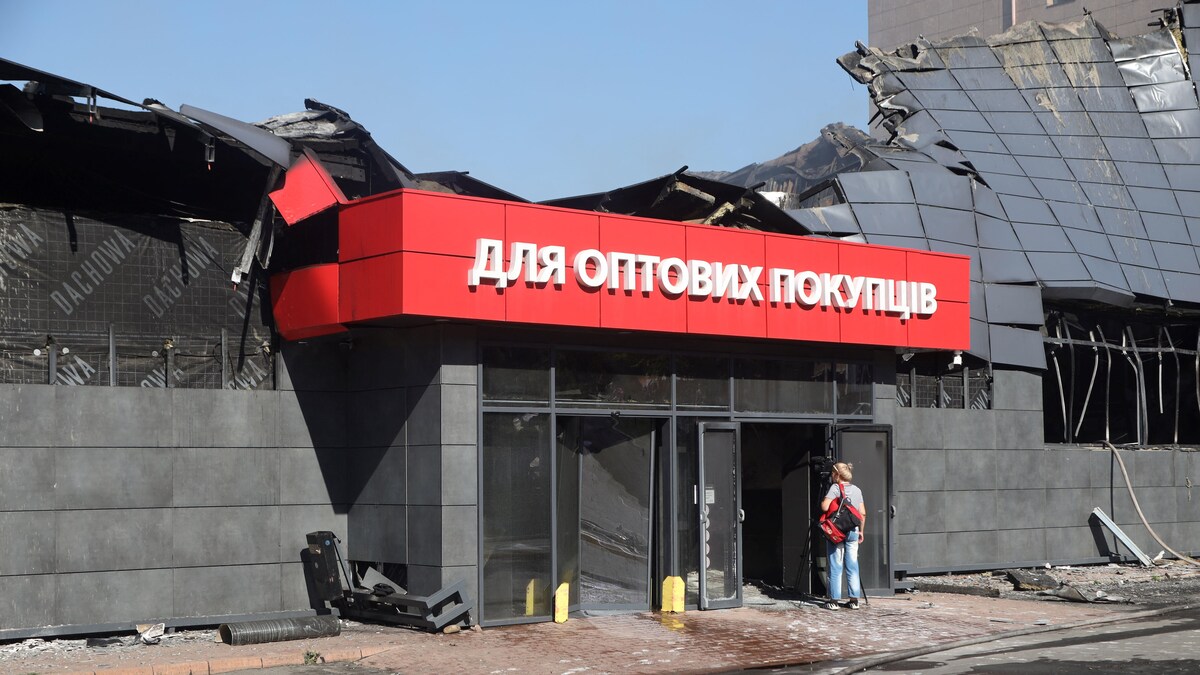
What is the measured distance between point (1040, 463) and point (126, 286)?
1507 cm

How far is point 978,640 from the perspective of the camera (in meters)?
14.3

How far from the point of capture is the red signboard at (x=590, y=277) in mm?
14320

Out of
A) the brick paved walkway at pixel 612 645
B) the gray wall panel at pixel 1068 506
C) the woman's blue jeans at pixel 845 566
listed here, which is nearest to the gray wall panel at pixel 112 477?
the brick paved walkway at pixel 612 645

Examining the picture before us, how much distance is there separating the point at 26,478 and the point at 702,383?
8.16m

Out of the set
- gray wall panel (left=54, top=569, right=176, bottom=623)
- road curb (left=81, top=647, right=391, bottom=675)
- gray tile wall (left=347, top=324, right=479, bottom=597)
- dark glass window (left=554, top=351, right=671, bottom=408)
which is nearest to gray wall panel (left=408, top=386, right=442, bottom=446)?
gray tile wall (left=347, top=324, right=479, bottom=597)

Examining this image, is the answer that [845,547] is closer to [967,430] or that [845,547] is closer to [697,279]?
[697,279]

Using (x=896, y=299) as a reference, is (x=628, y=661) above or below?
below

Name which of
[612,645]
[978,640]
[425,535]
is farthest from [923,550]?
[425,535]

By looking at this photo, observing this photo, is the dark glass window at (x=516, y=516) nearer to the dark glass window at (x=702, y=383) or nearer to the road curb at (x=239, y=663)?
the road curb at (x=239, y=663)

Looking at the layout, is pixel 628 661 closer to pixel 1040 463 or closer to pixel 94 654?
pixel 94 654

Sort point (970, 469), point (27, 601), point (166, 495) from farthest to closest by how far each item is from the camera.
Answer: point (970, 469)
point (166, 495)
point (27, 601)

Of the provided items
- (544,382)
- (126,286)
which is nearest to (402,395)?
(544,382)

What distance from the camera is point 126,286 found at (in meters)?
A: 14.9

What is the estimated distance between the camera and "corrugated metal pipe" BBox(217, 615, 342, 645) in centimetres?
1381
